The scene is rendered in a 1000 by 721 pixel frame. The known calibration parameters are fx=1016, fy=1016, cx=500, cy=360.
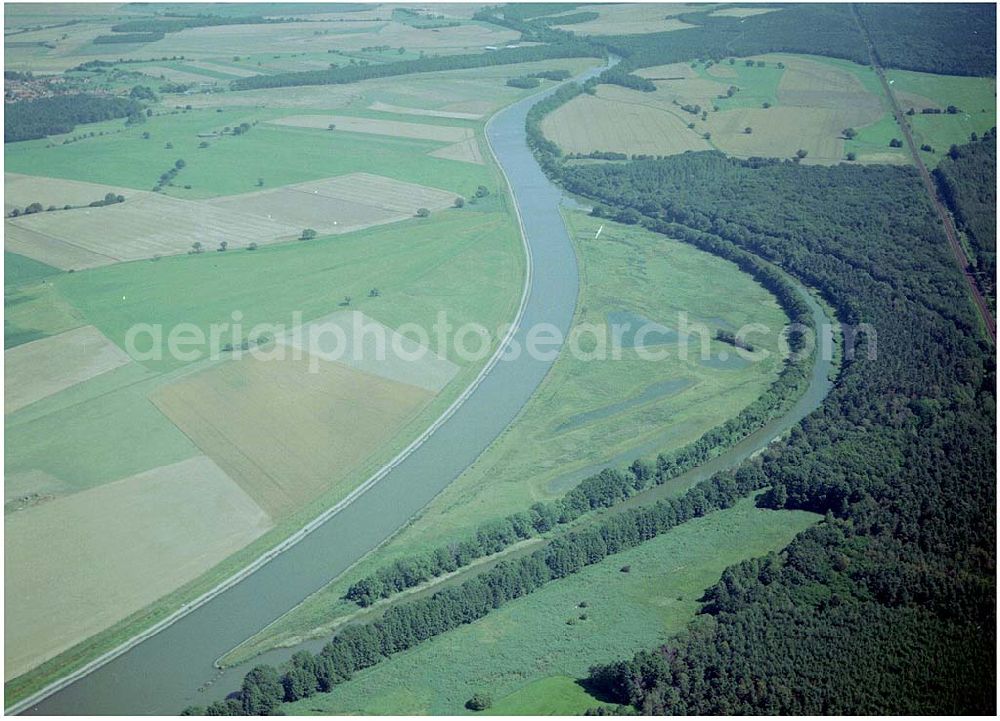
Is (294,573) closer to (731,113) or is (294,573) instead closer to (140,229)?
(140,229)

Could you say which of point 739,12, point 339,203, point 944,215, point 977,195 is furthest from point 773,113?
point 739,12

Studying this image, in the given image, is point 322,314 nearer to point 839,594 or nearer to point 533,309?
point 533,309

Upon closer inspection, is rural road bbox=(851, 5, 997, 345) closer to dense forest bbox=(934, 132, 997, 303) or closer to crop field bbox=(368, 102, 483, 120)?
dense forest bbox=(934, 132, 997, 303)

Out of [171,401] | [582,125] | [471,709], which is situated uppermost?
[582,125]

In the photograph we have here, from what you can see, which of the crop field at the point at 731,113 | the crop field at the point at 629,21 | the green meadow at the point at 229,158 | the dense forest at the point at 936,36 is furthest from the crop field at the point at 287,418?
the crop field at the point at 629,21

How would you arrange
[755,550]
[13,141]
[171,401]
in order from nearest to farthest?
[755,550] < [171,401] < [13,141]

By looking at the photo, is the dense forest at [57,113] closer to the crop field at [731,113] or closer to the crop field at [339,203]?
the crop field at [339,203]

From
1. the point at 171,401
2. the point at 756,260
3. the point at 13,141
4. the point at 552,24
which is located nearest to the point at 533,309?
the point at 756,260
